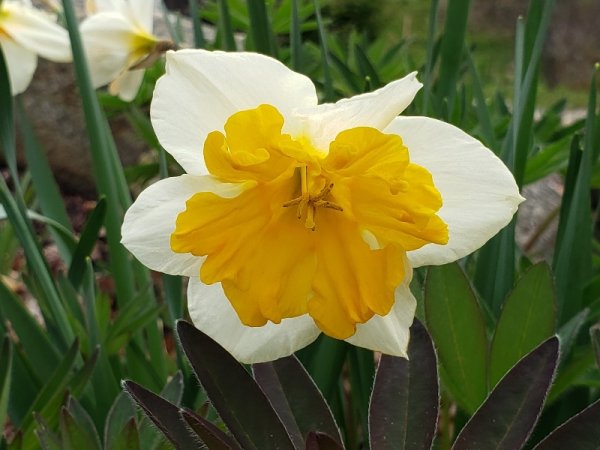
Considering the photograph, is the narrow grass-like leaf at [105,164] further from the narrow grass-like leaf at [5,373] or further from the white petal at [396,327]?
the white petal at [396,327]

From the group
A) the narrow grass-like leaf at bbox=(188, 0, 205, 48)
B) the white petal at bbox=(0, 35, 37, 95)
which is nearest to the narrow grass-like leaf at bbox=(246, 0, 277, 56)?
the narrow grass-like leaf at bbox=(188, 0, 205, 48)

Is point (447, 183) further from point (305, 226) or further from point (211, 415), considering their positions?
point (211, 415)

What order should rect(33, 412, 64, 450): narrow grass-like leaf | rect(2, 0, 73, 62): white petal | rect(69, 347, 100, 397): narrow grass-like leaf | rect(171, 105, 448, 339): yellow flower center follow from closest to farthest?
rect(171, 105, 448, 339): yellow flower center → rect(33, 412, 64, 450): narrow grass-like leaf → rect(69, 347, 100, 397): narrow grass-like leaf → rect(2, 0, 73, 62): white petal

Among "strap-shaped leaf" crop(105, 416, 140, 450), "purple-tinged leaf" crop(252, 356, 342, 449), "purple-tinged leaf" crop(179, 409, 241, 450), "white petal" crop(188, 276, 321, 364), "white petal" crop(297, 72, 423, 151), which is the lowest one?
"strap-shaped leaf" crop(105, 416, 140, 450)

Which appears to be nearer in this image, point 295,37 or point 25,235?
point 25,235

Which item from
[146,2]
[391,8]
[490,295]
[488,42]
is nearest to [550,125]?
[490,295]

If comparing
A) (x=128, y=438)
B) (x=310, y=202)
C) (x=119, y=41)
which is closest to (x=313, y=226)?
(x=310, y=202)

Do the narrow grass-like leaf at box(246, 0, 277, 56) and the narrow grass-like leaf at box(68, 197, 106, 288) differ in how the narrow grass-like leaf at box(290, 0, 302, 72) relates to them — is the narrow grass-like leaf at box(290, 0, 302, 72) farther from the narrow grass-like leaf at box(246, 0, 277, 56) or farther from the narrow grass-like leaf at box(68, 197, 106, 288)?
the narrow grass-like leaf at box(68, 197, 106, 288)

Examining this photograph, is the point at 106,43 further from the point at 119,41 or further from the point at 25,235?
the point at 25,235
